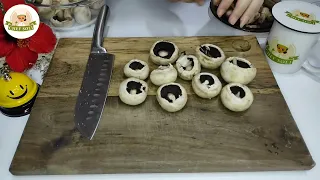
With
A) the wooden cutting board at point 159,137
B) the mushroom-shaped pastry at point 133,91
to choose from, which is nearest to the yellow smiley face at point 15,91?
the wooden cutting board at point 159,137

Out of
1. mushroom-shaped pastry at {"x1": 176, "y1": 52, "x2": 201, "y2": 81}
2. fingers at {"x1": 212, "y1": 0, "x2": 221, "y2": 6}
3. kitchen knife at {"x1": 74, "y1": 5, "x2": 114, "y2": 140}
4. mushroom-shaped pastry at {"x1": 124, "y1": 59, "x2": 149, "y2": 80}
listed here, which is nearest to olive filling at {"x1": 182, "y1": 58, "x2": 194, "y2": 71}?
mushroom-shaped pastry at {"x1": 176, "y1": 52, "x2": 201, "y2": 81}

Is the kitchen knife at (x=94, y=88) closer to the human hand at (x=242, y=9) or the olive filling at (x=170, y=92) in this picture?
the olive filling at (x=170, y=92)

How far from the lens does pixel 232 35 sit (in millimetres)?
1119

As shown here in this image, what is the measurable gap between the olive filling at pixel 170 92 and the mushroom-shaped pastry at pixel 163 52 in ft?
0.40

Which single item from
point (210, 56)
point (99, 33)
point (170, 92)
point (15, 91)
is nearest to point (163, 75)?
point (170, 92)

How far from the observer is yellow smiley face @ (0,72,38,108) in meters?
0.79

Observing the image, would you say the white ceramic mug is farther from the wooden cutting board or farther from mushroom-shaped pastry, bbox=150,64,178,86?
mushroom-shaped pastry, bbox=150,64,178,86

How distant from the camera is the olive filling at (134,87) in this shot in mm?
832

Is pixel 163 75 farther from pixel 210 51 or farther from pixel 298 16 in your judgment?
pixel 298 16

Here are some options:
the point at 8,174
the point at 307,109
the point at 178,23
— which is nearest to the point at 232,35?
the point at 178,23

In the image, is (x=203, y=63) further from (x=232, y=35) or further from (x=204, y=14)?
(x=204, y=14)

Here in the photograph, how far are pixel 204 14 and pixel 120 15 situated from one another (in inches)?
13.1

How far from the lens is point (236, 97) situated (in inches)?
31.8

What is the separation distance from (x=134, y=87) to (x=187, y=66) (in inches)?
7.1
